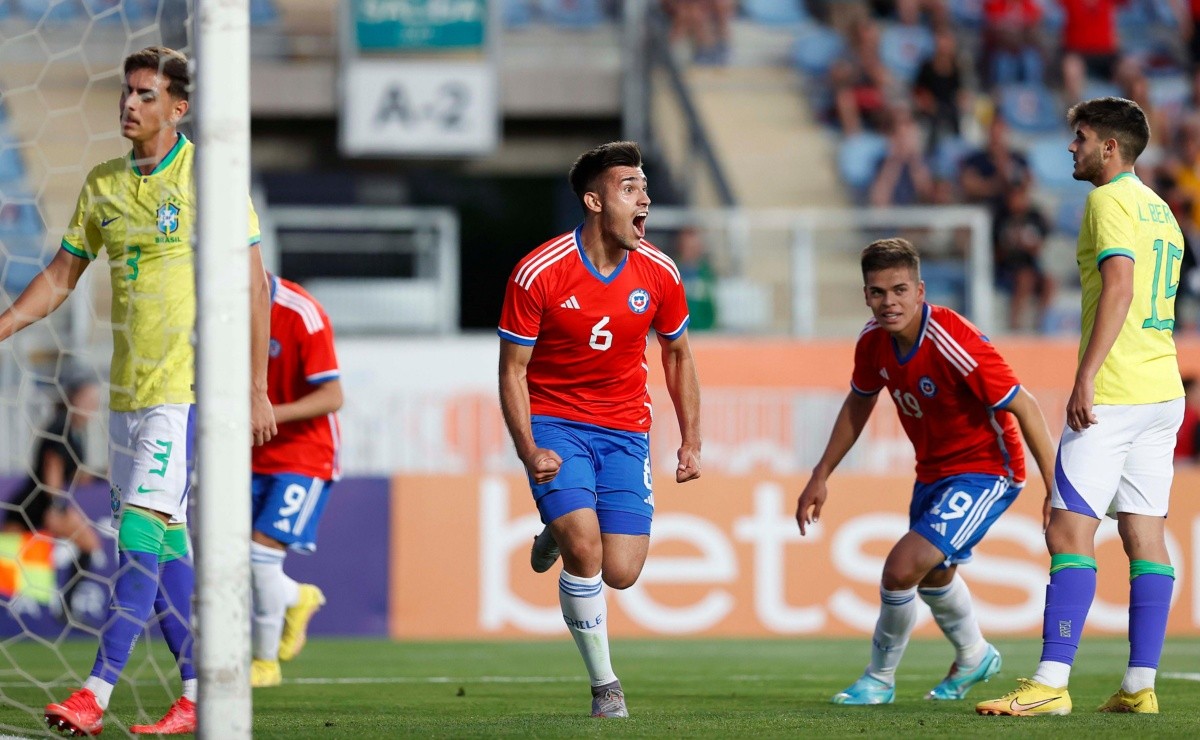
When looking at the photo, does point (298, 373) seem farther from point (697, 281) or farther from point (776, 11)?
point (776, 11)

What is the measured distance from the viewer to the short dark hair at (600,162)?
623 cm

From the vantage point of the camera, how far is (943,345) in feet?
21.9

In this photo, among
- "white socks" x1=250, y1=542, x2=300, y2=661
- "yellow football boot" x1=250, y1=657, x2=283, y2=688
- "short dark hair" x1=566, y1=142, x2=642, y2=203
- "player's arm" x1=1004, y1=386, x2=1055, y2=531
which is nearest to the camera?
"short dark hair" x1=566, y1=142, x2=642, y2=203

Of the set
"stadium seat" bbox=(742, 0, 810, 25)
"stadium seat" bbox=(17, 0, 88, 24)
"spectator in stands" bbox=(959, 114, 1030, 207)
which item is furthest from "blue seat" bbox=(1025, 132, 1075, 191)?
"stadium seat" bbox=(17, 0, 88, 24)

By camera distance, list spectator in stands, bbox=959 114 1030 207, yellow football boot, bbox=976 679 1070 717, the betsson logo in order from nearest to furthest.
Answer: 1. yellow football boot, bbox=976 679 1070 717
2. the betsson logo
3. spectator in stands, bbox=959 114 1030 207

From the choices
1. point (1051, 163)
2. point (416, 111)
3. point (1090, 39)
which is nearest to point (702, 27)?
point (416, 111)

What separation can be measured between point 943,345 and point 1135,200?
1.07 meters

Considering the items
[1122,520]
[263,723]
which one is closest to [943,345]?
[1122,520]

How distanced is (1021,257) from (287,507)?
Answer: 948 centimetres

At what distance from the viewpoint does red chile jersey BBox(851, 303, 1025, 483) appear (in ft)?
21.9

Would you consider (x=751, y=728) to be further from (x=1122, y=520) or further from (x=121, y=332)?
(x=121, y=332)

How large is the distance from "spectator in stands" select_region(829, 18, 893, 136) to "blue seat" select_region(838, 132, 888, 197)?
0.72ft

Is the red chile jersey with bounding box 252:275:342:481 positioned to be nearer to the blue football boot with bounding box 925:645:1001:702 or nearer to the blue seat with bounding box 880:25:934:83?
the blue football boot with bounding box 925:645:1001:702

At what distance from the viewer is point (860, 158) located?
1777cm
